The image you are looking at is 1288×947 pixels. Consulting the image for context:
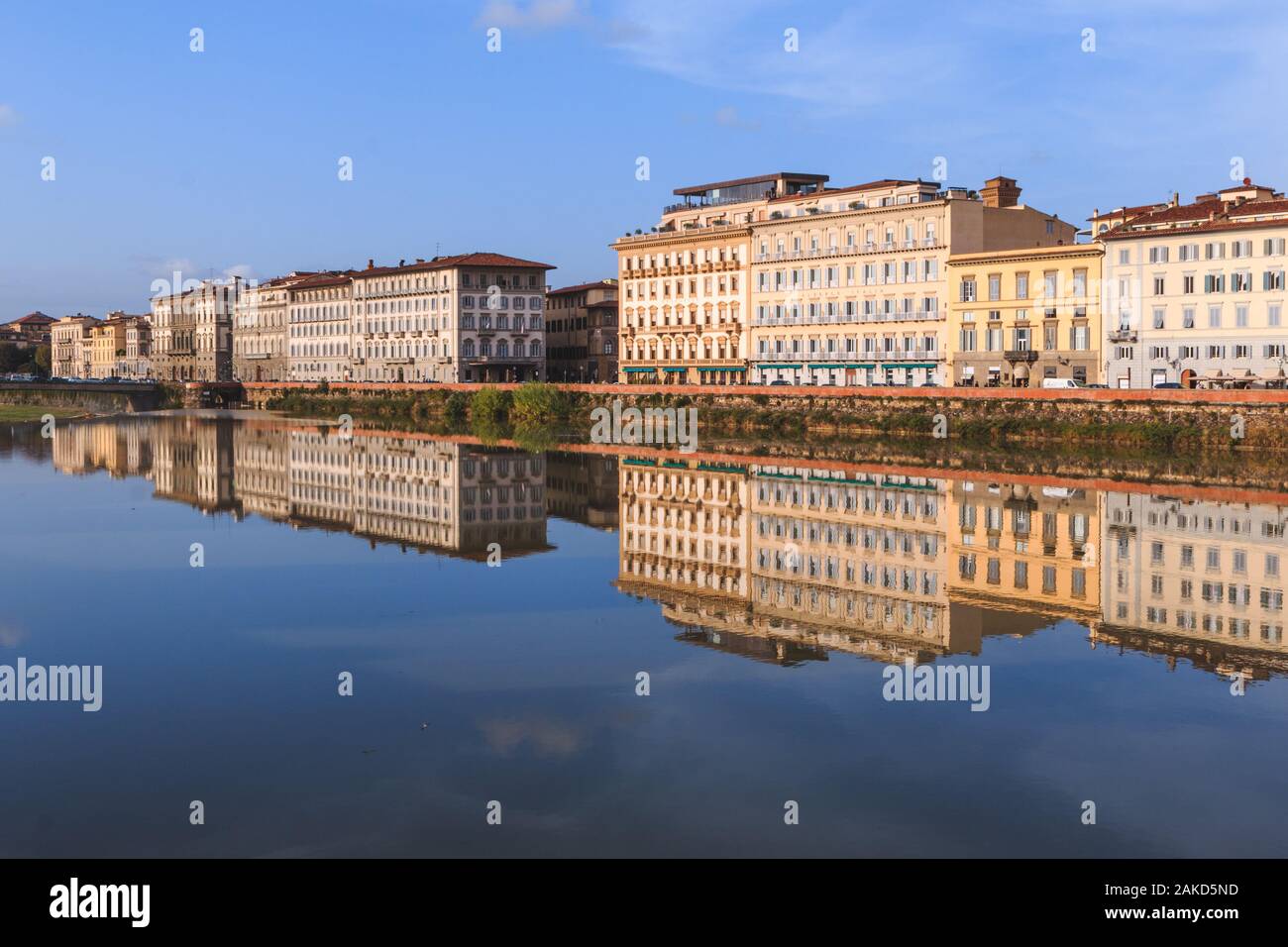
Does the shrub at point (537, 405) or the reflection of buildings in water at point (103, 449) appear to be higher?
the shrub at point (537, 405)

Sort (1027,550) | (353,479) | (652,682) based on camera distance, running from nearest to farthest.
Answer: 1. (652,682)
2. (1027,550)
3. (353,479)

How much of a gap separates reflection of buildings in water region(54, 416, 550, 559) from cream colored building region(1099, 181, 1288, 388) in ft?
101

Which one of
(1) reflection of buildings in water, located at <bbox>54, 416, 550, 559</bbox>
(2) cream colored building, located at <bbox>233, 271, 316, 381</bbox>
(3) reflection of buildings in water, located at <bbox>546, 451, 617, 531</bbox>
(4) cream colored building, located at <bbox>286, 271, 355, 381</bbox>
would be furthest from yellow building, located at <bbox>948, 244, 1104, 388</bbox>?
(2) cream colored building, located at <bbox>233, 271, 316, 381</bbox>

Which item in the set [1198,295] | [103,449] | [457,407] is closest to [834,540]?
[1198,295]

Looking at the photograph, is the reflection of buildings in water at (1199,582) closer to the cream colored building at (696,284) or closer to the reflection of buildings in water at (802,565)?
the reflection of buildings in water at (802,565)

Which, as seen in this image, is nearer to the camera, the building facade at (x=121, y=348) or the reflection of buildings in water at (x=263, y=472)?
the reflection of buildings in water at (x=263, y=472)

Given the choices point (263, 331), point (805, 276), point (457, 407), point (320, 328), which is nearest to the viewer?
point (805, 276)

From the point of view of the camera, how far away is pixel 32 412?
102688mm

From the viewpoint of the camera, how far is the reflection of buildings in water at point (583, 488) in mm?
35781

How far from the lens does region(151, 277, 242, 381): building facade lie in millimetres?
155000

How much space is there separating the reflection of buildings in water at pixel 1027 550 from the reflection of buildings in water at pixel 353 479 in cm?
965

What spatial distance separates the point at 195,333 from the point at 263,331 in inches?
912

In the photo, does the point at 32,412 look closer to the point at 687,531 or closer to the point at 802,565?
the point at 687,531

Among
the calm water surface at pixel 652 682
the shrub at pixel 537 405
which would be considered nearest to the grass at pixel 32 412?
the shrub at pixel 537 405
